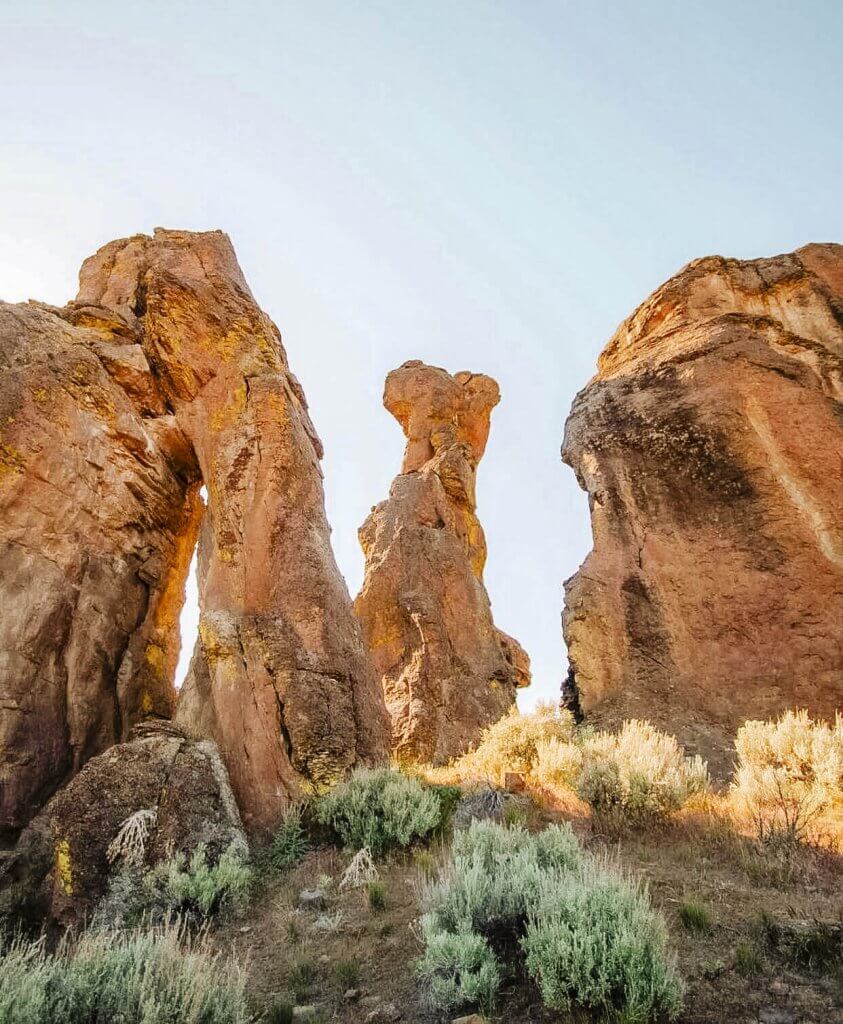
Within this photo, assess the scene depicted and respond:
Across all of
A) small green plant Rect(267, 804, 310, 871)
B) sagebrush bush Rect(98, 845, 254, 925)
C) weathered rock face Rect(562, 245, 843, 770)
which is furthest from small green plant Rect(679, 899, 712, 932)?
weathered rock face Rect(562, 245, 843, 770)

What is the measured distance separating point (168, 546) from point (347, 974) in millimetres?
10374

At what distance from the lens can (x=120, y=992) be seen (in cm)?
357

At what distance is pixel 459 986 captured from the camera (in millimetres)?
3762

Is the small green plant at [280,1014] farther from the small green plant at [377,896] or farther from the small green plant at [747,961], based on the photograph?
the small green plant at [747,961]

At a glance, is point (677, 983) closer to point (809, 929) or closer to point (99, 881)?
point (809, 929)

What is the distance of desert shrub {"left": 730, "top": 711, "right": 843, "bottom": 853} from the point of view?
20.6 ft

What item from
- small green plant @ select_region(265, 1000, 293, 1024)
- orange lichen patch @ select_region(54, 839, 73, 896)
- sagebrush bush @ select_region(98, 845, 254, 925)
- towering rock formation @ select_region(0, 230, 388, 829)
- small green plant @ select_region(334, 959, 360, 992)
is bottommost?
small green plant @ select_region(265, 1000, 293, 1024)

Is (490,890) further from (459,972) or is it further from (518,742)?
(518,742)

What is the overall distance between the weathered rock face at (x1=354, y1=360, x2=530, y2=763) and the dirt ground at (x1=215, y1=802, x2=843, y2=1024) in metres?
10.00

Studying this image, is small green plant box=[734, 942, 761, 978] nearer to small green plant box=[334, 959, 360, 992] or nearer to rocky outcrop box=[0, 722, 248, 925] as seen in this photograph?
small green plant box=[334, 959, 360, 992]

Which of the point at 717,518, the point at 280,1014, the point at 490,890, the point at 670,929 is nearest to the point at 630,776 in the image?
the point at 670,929

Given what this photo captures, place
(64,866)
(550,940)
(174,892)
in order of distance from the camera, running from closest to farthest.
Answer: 1. (550,940)
2. (174,892)
3. (64,866)

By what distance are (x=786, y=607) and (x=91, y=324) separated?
15.0 meters

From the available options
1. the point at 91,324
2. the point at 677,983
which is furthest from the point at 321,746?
the point at 91,324
